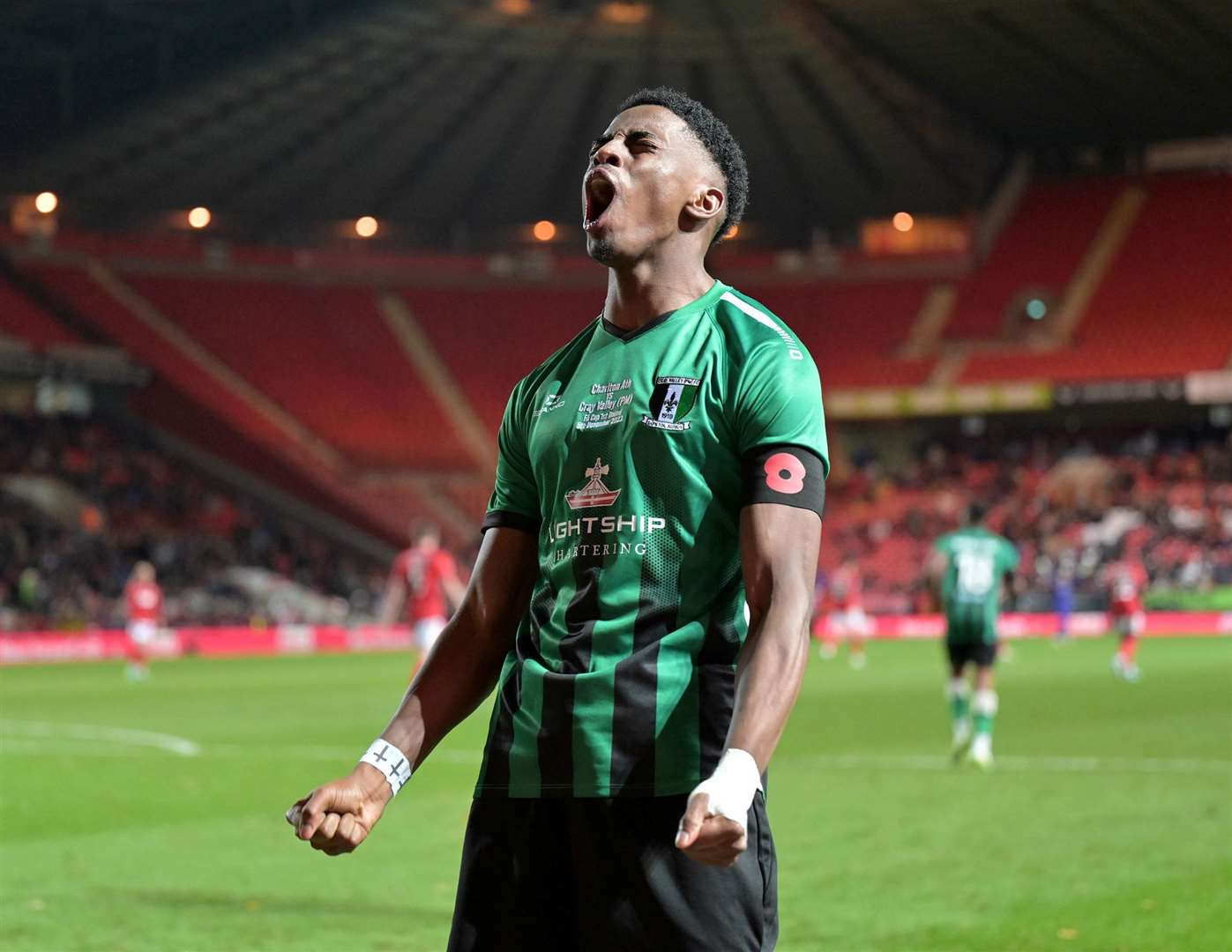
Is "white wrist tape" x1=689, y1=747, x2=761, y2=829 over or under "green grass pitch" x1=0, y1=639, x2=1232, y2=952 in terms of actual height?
under

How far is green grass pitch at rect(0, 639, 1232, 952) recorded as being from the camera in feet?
26.1

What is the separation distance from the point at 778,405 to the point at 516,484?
0.70 meters

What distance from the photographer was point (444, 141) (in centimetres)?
4947

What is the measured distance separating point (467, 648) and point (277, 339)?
48829mm

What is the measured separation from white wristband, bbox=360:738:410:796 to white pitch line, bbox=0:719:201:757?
1263cm

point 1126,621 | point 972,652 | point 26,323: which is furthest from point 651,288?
point 26,323

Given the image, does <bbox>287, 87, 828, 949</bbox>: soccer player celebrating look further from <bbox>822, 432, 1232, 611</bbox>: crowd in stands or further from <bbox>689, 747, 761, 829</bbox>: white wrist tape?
<bbox>822, 432, 1232, 611</bbox>: crowd in stands

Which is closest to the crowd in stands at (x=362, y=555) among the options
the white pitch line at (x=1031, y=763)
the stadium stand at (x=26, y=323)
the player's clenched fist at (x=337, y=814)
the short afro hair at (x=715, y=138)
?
the stadium stand at (x=26, y=323)

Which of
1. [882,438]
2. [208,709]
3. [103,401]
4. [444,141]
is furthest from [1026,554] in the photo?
[208,709]

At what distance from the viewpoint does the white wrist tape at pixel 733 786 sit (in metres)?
2.81

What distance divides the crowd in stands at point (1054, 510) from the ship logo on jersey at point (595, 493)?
39.4 metres

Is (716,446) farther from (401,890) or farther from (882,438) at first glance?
(882,438)

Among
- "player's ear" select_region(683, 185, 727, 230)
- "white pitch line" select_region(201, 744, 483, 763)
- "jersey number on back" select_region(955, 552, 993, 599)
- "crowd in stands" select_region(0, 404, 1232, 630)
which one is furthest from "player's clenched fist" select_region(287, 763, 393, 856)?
"crowd in stands" select_region(0, 404, 1232, 630)

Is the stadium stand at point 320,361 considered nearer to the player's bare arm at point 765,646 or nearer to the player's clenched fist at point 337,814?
the player's clenched fist at point 337,814
